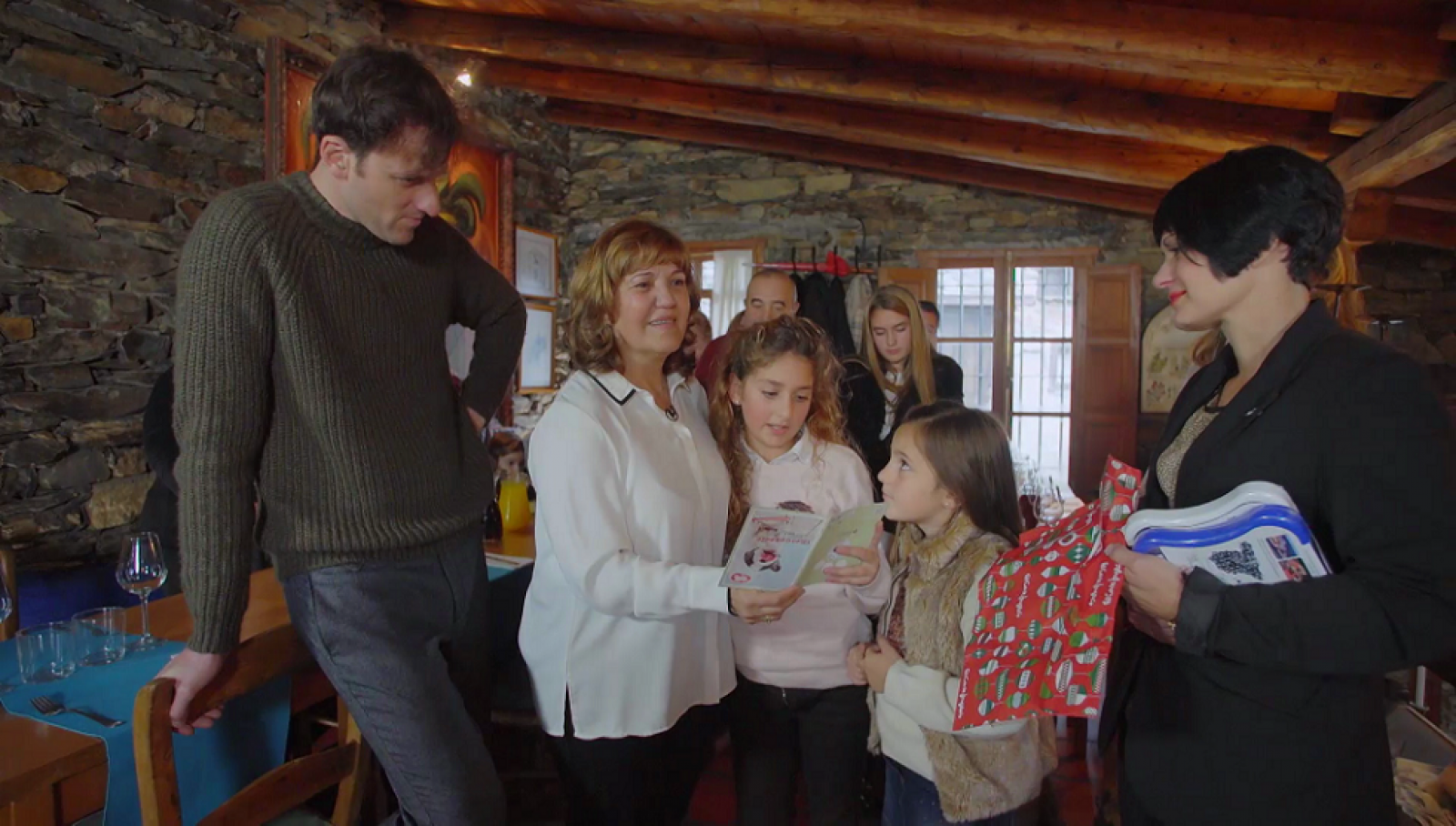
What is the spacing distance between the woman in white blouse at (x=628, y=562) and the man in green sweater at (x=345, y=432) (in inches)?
6.7

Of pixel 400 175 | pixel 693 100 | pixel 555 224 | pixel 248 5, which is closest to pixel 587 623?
pixel 400 175

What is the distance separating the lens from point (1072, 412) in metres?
6.87

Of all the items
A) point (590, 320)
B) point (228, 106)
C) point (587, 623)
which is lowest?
point (587, 623)

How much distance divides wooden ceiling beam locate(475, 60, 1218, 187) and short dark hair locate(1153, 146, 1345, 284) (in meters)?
4.61

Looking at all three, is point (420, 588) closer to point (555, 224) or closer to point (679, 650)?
point (679, 650)

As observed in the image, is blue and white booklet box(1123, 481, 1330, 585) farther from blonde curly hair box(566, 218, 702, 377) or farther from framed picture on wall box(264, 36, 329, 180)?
framed picture on wall box(264, 36, 329, 180)

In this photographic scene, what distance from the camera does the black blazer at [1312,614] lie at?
0.99 m

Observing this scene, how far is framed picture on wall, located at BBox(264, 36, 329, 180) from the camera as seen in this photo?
394 centimetres

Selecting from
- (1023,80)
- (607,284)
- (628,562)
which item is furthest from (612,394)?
(1023,80)

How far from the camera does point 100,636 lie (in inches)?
70.4

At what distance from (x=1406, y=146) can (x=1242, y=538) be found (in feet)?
11.2

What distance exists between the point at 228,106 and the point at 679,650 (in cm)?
358

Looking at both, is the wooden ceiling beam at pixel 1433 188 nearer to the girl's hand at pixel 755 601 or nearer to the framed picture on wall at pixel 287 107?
the girl's hand at pixel 755 601

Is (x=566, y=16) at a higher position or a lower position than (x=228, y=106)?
higher
